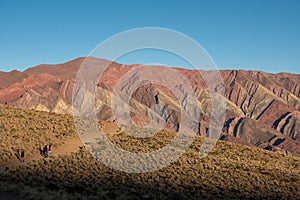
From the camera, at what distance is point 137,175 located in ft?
115

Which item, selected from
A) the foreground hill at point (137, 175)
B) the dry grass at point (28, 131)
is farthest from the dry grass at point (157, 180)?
the dry grass at point (28, 131)

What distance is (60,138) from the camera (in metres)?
47.9

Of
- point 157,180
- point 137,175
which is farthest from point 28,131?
point 157,180

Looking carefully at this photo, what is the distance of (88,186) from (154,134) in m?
33.8

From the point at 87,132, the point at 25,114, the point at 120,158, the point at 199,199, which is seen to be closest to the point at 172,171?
the point at 120,158

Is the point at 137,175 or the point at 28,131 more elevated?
the point at 28,131

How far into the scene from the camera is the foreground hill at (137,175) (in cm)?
2759

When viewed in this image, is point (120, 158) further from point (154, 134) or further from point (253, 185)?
point (154, 134)

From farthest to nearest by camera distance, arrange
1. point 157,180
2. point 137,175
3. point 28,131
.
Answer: point 28,131
point 137,175
point 157,180

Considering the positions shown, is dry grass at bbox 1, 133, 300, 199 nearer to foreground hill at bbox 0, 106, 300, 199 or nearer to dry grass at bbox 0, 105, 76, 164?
foreground hill at bbox 0, 106, 300, 199

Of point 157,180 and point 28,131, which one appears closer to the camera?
point 157,180

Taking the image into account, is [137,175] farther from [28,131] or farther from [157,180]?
[28,131]

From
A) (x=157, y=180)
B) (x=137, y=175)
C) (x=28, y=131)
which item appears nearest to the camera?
(x=157, y=180)

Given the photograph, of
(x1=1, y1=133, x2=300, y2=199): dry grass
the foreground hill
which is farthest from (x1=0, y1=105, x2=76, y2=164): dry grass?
(x1=1, y1=133, x2=300, y2=199): dry grass
